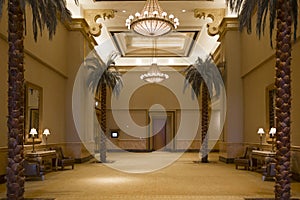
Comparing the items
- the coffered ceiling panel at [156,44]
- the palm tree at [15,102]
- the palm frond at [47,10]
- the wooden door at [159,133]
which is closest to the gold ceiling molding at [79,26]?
the coffered ceiling panel at [156,44]

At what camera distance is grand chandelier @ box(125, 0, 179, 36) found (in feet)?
47.9

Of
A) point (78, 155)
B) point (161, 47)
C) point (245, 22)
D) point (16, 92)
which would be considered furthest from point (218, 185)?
point (161, 47)

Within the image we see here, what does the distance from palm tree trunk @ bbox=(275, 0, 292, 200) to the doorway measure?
2128 centimetres

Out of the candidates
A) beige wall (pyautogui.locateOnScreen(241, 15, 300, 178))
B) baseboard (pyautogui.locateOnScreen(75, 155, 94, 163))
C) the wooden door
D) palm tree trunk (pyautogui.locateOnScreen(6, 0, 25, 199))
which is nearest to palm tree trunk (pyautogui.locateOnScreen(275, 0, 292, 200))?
beige wall (pyautogui.locateOnScreen(241, 15, 300, 178))

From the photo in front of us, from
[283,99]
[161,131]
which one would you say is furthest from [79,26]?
[161,131]

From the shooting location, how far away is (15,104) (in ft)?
23.6

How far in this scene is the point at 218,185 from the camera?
10039 millimetres

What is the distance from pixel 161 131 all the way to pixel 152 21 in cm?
1654

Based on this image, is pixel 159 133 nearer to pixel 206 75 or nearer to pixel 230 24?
pixel 206 75

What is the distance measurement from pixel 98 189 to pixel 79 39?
10.2m

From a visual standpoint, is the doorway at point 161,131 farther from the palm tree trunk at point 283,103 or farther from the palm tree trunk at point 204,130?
the palm tree trunk at point 283,103

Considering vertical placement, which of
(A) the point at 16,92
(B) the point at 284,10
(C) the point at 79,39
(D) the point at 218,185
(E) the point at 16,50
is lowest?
(D) the point at 218,185

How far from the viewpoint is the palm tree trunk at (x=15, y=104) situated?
276 inches

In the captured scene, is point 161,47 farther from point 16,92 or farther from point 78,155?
point 16,92
